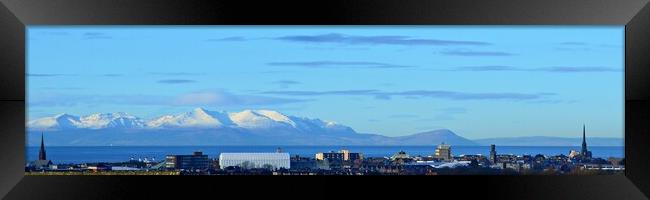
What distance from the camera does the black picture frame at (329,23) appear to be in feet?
19.0

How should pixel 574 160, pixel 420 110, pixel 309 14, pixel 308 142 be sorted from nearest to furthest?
pixel 309 14, pixel 420 110, pixel 574 160, pixel 308 142

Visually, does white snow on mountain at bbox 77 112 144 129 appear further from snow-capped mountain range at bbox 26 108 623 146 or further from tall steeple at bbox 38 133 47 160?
Answer: tall steeple at bbox 38 133 47 160

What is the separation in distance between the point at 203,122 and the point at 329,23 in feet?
71.6

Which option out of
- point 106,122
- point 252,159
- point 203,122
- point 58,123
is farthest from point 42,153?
point 252,159

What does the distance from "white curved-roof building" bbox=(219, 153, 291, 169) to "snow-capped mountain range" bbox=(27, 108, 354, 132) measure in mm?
932

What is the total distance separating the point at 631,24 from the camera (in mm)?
5961

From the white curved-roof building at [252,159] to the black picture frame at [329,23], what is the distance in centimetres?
1956

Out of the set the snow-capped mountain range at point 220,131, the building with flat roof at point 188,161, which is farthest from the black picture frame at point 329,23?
the building with flat roof at point 188,161

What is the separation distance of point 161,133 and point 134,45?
290cm

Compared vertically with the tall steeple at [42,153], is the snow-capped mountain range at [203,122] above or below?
above

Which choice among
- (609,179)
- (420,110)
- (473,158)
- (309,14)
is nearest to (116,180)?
(309,14)

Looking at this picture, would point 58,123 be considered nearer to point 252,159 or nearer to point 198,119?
point 198,119

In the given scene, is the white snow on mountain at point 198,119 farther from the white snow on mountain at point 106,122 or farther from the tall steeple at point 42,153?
the tall steeple at point 42,153

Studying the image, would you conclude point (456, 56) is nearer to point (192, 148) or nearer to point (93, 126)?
point (192, 148)
